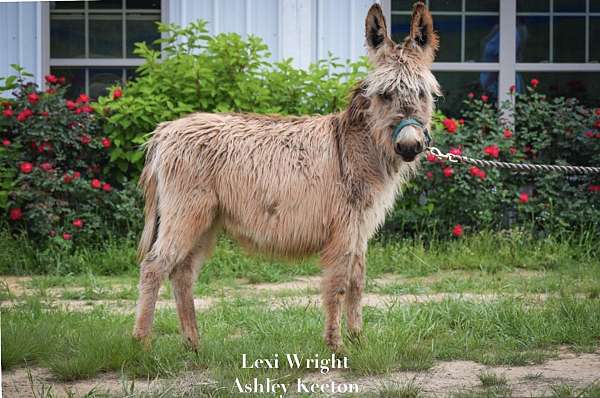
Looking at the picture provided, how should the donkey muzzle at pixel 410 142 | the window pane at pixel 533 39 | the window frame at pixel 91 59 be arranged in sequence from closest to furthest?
1. the donkey muzzle at pixel 410 142
2. the window frame at pixel 91 59
3. the window pane at pixel 533 39

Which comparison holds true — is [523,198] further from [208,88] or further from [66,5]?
[66,5]

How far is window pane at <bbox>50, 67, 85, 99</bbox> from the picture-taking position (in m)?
7.78

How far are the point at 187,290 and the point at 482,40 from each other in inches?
193

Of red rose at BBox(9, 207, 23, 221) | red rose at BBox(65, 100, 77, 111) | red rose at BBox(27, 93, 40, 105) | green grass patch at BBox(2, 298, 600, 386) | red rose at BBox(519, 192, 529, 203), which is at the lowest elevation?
green grass patch at BBox(2, 298, 600, 386)

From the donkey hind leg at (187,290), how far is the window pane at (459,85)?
4.34 metres

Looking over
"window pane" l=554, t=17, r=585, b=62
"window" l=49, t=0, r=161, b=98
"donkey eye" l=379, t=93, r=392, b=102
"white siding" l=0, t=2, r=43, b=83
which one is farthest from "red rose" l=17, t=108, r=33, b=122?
"window pane" l=554, t=17, r=585, b=62

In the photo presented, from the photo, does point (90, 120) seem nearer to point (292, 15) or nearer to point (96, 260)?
point (96, 260)

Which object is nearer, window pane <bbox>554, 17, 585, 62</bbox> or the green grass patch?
the green grass patch

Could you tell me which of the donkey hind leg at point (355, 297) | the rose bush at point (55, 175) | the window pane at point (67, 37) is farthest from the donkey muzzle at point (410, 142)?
the window pane at point (67, 37)

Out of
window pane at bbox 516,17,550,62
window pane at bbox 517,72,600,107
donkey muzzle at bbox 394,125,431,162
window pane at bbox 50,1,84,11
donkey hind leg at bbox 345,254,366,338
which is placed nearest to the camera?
donkey muzzle at bbox 394,125,431,162

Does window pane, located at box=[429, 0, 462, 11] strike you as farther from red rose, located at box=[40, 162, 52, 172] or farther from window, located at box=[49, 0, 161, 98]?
red rose, located at box=[40, 162, 52, 172]

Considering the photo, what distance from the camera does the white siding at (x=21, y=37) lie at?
7.10 meters

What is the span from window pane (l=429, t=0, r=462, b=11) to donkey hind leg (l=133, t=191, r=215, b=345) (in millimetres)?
4556

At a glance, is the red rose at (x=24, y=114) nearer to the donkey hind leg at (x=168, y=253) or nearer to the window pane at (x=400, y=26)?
the donkey hind leg at (x=168, y=253)
